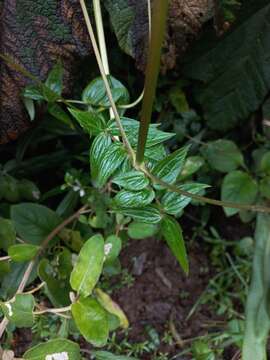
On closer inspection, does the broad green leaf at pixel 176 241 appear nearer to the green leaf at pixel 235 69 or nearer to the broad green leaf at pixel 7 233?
the broad green leaf at pixel 7 233

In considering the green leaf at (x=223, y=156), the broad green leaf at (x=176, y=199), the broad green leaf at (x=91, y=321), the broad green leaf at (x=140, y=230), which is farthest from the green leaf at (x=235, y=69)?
the broad green leaf at (x=91, y=321)

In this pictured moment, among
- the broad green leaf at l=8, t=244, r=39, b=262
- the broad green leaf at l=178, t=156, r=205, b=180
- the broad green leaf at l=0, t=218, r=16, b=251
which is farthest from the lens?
the broad green leaf at l=178, t=156, r=205, b=180

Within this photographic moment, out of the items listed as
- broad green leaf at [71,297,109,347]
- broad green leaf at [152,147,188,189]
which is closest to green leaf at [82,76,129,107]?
broad green leaf at [152,147,188,189]

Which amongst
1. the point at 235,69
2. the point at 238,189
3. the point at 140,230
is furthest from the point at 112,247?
the point at 235,69

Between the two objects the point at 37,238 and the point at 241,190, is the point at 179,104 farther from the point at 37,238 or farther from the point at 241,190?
the point at 37,238

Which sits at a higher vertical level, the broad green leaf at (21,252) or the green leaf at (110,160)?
the green leaf at (110,160)

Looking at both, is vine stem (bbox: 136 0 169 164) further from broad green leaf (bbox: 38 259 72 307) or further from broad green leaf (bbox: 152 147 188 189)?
broad green leaf (bbox: 38 259 72 307)
